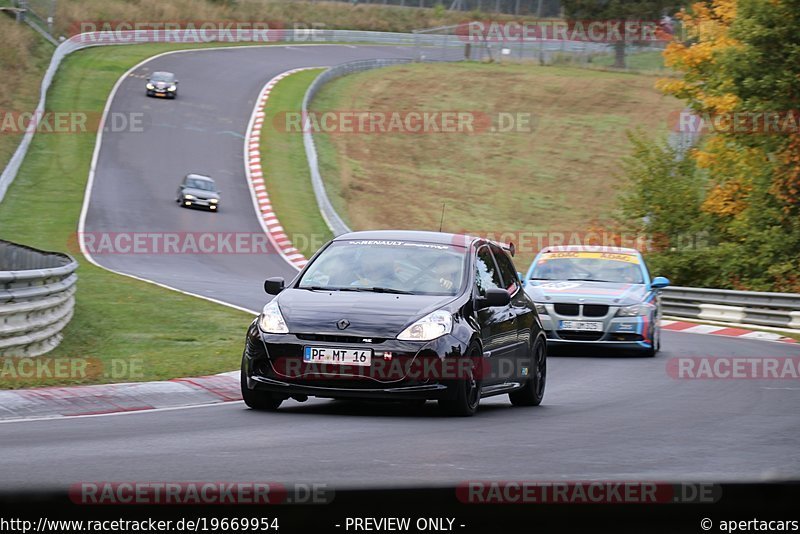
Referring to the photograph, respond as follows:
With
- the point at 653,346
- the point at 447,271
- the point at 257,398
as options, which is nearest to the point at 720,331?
the point at 653,346

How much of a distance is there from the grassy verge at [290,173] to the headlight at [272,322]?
25793mm

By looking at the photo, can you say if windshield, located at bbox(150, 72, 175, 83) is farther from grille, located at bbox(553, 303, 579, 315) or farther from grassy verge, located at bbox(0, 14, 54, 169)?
grille, located at bbox(553, 303, 579, 315)

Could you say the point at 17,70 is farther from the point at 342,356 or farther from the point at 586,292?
the point at 342,356

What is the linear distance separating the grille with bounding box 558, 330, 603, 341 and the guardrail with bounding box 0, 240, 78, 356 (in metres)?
6.92

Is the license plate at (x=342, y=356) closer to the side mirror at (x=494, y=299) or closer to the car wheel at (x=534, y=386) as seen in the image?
the side mirror at (x=494, y=299)

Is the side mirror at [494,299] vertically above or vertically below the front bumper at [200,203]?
above

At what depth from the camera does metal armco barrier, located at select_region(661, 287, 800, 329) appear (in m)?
27.1

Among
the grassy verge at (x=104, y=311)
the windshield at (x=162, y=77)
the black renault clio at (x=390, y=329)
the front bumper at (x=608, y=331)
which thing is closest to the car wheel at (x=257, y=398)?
the black renault clio at (x=390, y=329)

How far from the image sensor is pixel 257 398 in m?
10.8

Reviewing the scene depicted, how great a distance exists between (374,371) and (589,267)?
10.7 metres

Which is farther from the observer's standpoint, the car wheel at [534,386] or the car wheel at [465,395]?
the car wheel at [534,386]

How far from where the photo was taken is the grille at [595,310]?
747 inches

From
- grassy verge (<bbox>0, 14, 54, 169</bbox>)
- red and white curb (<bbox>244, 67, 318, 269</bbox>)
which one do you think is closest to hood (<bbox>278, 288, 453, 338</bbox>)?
red and white curb (<bbox>244, 67, 318, 269</bbox>)

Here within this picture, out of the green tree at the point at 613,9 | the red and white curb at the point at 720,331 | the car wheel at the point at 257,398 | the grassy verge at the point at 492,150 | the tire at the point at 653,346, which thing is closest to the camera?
the car wheel at the point at 257,398
